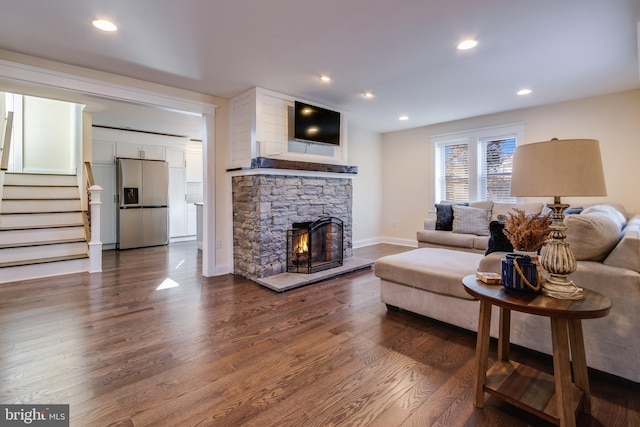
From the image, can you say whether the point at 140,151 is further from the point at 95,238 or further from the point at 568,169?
the point at 568,169

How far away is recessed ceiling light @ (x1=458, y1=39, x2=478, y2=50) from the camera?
277cm

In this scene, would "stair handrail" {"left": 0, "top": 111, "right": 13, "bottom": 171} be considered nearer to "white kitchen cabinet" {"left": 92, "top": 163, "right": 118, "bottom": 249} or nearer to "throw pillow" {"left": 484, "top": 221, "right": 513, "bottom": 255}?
"white kitchen cabinet" {"left": 92, "top": 163, "right": 118, "bottom": 249}

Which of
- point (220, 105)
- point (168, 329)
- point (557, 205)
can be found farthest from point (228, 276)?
point (557, 205)

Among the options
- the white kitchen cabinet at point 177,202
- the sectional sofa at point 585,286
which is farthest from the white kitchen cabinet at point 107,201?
the sectional sofa at point 585,286

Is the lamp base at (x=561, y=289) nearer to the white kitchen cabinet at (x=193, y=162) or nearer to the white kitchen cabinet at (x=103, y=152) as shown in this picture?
the white kitchen cabinet at (x=103, y=152)

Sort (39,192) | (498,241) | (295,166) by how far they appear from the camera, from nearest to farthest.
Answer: (498,241) → (295,166) → (39,192)

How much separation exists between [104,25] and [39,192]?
13.9 feet

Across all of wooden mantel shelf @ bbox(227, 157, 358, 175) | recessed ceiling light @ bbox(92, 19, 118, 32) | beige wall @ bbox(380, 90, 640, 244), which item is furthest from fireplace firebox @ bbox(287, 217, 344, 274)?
recessed ceiling light @ bbox(92, 19, 118, 32)

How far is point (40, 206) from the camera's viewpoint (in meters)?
4.91

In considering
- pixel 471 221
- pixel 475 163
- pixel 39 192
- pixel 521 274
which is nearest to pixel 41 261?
pixel 39 192

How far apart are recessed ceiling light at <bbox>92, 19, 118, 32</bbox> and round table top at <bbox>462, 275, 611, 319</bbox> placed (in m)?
3.25

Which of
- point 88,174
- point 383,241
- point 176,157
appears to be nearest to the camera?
point 88,174

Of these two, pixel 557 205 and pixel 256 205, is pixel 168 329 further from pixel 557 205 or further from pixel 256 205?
pixel 557 205

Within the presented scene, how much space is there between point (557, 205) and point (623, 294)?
779 mm
